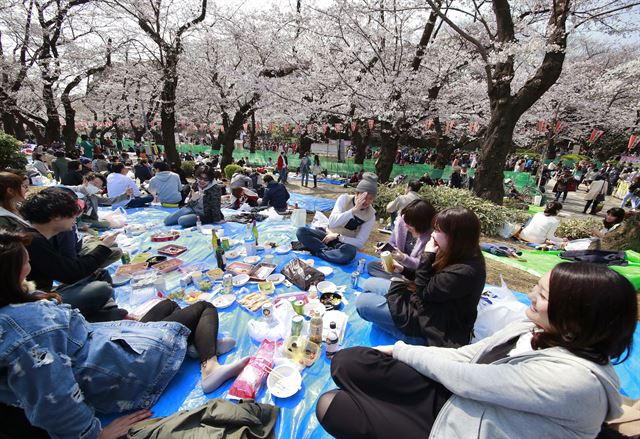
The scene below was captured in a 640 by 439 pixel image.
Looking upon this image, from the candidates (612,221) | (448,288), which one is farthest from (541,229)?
(448,288)

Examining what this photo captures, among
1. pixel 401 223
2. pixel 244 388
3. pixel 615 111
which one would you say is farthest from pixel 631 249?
pixel 615 111

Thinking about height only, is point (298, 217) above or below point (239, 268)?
above

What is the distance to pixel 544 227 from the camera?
6449 mm

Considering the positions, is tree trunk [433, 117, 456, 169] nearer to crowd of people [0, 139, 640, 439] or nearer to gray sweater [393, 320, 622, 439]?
crowd of people [0, 139, 640, 439]

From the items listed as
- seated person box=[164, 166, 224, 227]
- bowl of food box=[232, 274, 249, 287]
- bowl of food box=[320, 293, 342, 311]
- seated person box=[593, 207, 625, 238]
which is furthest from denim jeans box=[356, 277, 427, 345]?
seated person box=[593, 207, 625, 238]

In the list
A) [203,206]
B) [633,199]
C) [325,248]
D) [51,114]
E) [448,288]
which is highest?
[51,114]

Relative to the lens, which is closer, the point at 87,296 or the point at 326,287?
Answer: the point at 87,296

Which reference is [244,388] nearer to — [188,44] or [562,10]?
[562,10]

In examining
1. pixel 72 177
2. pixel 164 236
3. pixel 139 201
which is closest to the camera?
pixel 164 236

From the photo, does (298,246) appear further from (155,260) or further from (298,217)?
(155,260)

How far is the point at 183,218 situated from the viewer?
5.82 m

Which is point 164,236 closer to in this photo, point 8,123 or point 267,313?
point 267,313

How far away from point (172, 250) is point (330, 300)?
2877 mm

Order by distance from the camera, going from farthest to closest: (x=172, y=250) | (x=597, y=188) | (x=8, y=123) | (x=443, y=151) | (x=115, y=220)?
(x=8, y=123) < (x=443, y=151) < (x=597, y=188) < (x=115, y=220) < (x=172, y=250)
